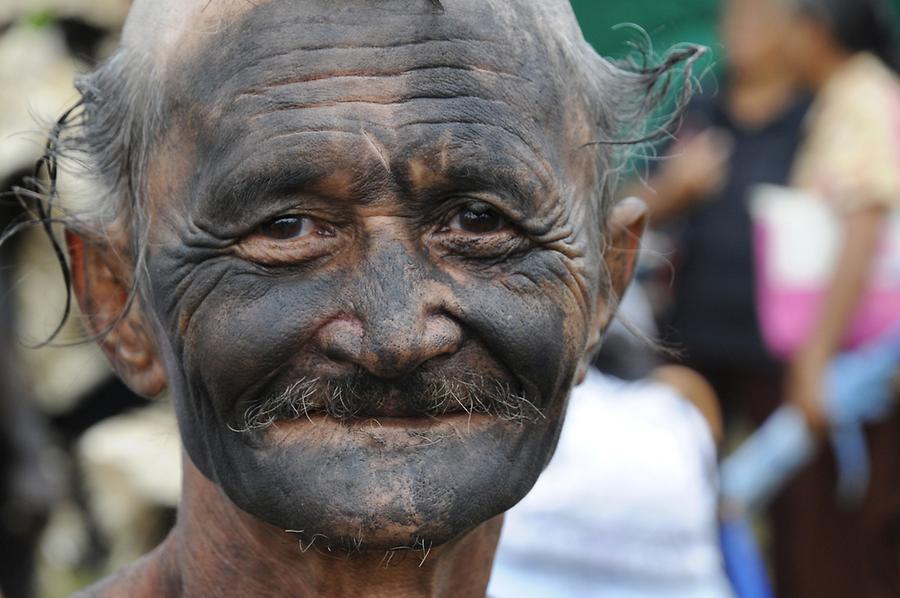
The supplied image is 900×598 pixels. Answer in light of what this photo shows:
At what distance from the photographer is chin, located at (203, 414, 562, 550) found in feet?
6.76

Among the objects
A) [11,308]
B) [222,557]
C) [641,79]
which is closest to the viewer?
[222,557]

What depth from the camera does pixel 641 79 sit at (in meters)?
2.71

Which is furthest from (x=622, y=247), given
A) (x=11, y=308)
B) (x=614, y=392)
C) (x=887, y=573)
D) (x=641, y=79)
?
(x=887, y=573)

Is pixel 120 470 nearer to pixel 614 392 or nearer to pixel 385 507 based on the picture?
pixel 614 392

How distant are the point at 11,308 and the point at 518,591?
2866mm

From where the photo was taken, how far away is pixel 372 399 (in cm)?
208

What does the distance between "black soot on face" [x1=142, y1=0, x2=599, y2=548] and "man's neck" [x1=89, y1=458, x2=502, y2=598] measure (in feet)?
0.48

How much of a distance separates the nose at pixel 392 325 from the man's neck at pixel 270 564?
11.1 inches

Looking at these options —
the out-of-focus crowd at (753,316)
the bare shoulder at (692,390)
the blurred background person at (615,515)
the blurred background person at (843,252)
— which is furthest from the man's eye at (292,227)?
the blurred background person at (843,252)

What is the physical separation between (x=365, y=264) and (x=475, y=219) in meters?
0.18

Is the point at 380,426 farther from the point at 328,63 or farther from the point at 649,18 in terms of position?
the point at 649,18

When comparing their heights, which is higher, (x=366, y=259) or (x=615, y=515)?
(x=366, y=259)

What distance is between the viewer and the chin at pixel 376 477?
6.76 ft

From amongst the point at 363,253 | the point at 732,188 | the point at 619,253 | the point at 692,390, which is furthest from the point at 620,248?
the point at 732,188
